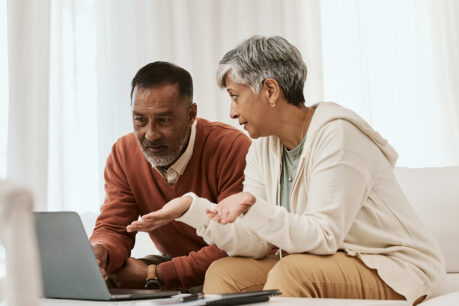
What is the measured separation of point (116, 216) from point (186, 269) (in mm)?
347

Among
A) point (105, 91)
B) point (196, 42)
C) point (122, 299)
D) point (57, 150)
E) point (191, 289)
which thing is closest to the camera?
point (122, 299)

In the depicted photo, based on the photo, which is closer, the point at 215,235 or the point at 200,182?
the point at 215,235

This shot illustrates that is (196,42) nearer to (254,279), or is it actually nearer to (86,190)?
(86,190)

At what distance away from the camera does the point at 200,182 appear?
2.10m

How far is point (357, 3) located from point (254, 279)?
2.41 metres

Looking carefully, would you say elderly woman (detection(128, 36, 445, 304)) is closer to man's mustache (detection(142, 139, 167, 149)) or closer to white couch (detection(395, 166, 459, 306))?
man's mustache (detection(142, 139, 167, 149))

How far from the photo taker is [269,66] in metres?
1.75

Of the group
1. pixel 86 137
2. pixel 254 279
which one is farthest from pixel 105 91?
pixel 254 279

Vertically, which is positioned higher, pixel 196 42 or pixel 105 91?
pixel 196 42

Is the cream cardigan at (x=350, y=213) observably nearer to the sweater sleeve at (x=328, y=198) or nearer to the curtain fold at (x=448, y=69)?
the sweater sleeve at (x=328, y=198)

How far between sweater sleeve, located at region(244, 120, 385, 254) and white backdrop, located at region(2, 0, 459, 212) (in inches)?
63.2

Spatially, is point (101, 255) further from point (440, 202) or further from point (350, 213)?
point (440, 202)

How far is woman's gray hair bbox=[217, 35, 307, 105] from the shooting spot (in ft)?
5.75

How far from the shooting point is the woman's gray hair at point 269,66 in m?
1.75
